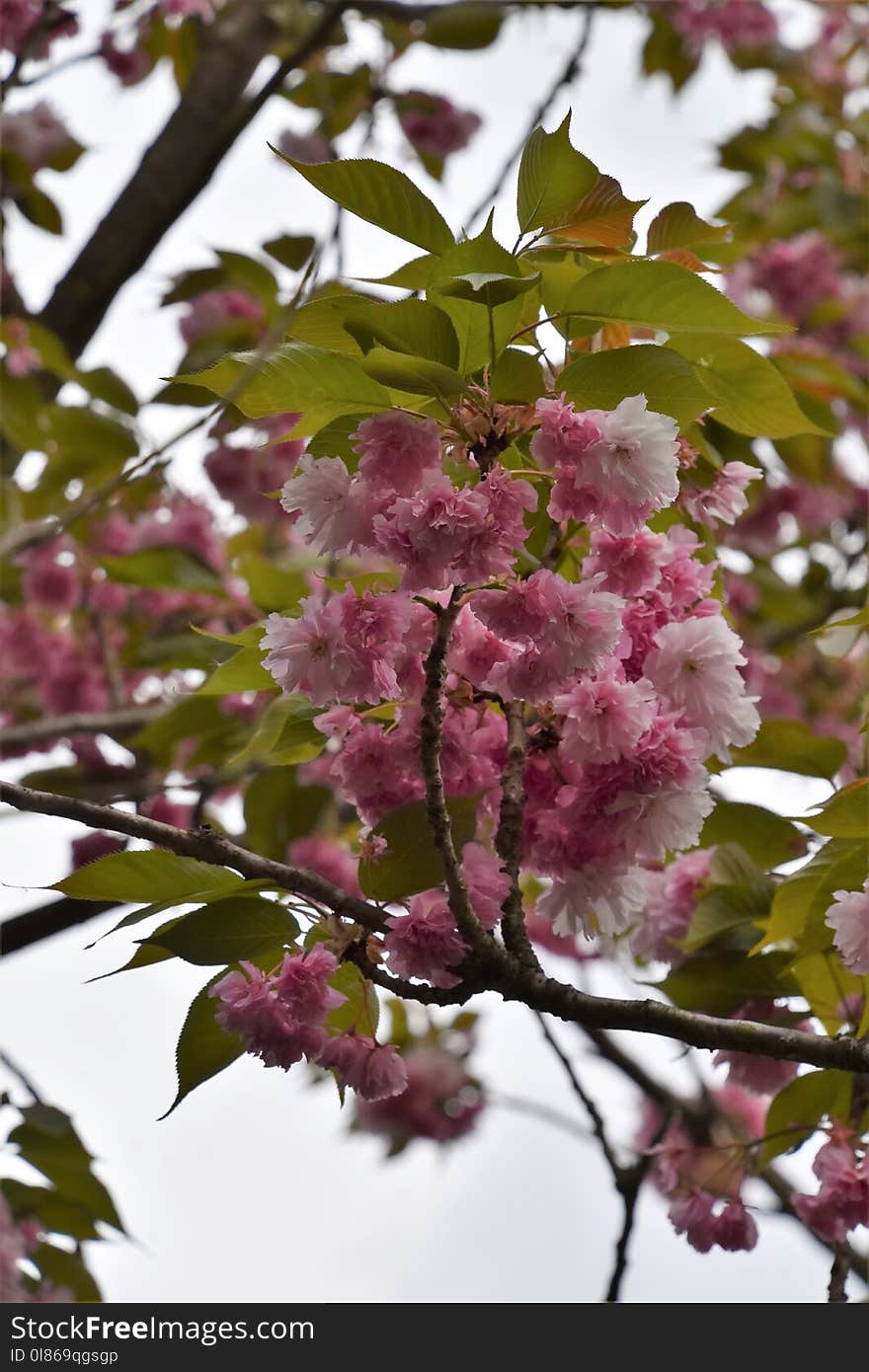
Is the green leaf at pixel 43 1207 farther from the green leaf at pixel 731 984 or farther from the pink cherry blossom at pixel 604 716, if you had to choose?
the pink cherry blossom at pixel 604 716

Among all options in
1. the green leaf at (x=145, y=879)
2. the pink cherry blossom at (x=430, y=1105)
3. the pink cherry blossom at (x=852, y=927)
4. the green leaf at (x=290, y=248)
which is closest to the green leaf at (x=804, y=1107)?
the pink cherry blossom at (x=852, y=927)

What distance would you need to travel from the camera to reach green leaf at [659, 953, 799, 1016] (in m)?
1.38

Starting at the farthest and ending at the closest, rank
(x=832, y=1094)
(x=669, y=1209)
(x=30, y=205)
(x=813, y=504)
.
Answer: (x=813, y=504)
(x=30, y=205)
(x=669, y=1209)
(x=832, y=1094)

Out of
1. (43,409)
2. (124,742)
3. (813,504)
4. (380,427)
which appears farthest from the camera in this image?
(813,504)

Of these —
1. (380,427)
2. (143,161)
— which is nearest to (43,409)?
(143,161)

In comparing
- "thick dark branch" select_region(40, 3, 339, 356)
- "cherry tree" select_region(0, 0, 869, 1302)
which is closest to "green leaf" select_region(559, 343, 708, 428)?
"cherry tree" select_region(0, 0, 869, 1302)

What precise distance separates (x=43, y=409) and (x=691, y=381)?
1.83 metres

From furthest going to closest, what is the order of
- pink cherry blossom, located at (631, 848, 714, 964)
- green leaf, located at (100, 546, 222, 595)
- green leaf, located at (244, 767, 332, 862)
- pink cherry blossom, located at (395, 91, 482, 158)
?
pink cherry blossom, located at (395, 91, 482, 158) → green leaf, located at (100, 546, 222, 595) → green leaf, located at (244, 767, 332, 862) → pink cherry blossom, located at (631, 848, 714, 964)

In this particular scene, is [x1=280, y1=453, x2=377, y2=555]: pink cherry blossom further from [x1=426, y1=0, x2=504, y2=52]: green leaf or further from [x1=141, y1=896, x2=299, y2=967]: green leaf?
[x1=426, y1=0, x2=504, y2=52]: green leaf

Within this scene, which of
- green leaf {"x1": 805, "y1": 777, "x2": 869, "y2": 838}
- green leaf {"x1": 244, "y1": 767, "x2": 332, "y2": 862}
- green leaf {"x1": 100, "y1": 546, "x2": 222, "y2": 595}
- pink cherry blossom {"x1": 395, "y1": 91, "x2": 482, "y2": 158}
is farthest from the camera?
pink cherry blossom {"x1": 395, "y1": 91, "x2": 482, "y2": 158}

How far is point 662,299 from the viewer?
1016mm

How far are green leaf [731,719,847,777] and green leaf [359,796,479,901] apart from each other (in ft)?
1.75
